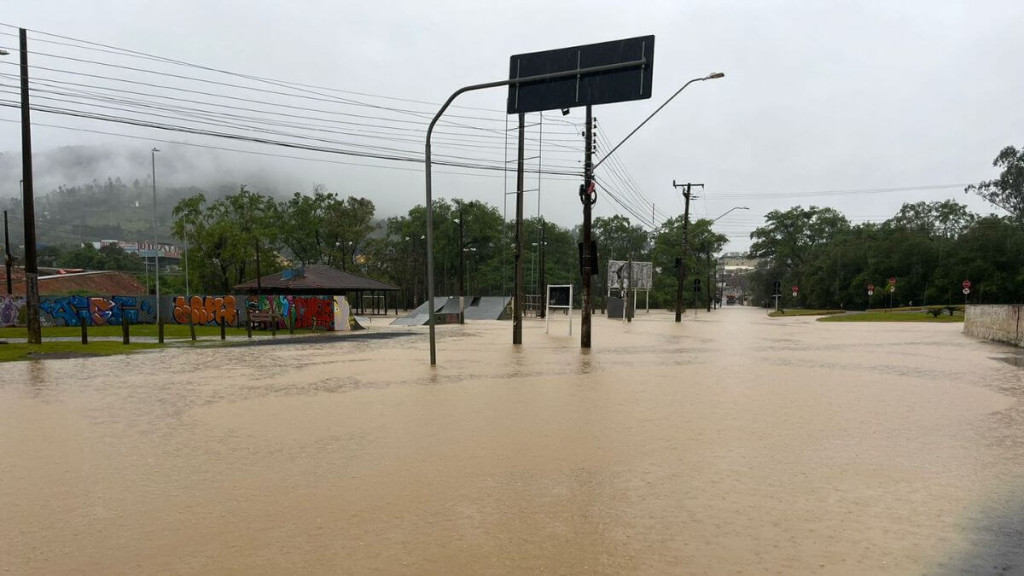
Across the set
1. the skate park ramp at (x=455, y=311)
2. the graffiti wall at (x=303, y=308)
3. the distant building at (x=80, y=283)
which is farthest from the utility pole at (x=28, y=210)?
the distant building at (x=80, y=283)

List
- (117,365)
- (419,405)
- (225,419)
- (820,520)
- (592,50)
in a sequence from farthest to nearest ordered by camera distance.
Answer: (117,365) < (592,50) < (419,405) < (225,419) < (820,520)

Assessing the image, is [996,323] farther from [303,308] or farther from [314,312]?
[303,308]

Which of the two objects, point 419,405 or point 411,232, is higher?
point 411,232

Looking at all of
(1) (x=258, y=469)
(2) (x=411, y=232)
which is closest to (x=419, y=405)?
(1) (x=258, y=469)

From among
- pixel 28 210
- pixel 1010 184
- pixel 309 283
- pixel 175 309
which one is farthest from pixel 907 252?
pixel 28 210

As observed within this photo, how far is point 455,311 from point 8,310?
24.7 meters

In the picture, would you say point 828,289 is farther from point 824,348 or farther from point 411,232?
point 824,348

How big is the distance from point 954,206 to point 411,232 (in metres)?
75.1

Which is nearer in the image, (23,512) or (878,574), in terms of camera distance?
(878,574)

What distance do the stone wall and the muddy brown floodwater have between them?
1360cm

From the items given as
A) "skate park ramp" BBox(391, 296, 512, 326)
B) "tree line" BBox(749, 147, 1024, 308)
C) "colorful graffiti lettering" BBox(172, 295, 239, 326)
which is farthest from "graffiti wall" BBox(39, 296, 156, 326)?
"tree line" BBox(749, 147, 1024, 308)

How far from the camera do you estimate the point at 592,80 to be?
609 inches

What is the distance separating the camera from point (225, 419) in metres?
9.53

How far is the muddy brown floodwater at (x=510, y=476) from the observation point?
4.53 metres
